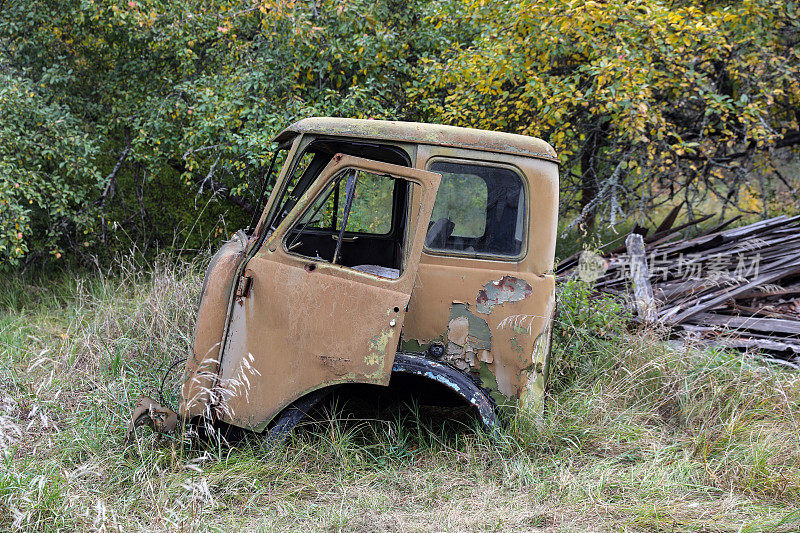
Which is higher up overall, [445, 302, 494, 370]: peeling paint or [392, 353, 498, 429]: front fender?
[445, 302, 494, 370]: peeling paint

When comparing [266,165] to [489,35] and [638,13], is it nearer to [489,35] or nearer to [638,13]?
[489,35]

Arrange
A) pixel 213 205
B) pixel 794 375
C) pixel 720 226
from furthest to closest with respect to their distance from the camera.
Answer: pixel 213 205, pixel 720 226, pixel 794 375

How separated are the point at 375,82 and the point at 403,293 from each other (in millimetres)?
4180

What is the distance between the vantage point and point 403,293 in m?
3.26

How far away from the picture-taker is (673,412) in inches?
173

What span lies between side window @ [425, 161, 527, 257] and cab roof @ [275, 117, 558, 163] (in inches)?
4.9

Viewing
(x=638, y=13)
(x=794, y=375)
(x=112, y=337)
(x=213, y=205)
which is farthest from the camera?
(x=213, y=205)

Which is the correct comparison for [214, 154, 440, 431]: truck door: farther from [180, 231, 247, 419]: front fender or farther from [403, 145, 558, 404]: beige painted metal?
[403, 145, 558, 404]: beige painted metal

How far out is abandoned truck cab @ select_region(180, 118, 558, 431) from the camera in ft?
10.7

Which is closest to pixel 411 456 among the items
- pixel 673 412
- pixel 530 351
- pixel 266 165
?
pixel 530 351

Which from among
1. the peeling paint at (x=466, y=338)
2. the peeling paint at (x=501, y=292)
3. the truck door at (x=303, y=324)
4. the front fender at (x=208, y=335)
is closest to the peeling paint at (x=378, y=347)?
the truck door at (x=303, y=324)

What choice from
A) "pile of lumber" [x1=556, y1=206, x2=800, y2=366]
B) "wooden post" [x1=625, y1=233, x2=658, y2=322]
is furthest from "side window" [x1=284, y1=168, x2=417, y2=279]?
"wooden post" [x1=625, y1=233, x2=658, y2=322]

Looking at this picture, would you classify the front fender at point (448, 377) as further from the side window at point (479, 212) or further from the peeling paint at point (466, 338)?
the side window at point (479, 212)

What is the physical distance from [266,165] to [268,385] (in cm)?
340
